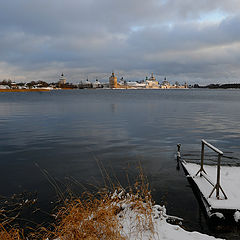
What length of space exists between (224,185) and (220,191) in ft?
2.21

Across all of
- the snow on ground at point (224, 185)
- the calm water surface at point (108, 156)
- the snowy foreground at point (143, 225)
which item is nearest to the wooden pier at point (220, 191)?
the snow on ground at point (224, 185)

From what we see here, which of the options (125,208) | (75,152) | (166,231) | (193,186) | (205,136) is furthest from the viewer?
(205,136)

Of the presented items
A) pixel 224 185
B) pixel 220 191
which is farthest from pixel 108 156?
pixel 220 191

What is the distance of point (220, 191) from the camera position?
374 inches

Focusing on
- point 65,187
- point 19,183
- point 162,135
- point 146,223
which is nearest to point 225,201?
point 146,223

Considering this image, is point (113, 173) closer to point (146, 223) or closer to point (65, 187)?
point (65, 187)

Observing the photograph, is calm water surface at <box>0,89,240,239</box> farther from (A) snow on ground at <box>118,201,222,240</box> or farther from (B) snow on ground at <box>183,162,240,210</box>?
(A) snow on ground at <box>118,201,222,240</box>

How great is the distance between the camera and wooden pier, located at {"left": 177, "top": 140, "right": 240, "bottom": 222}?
8.24m

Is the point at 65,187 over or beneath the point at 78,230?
beneath

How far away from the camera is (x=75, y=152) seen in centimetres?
1811

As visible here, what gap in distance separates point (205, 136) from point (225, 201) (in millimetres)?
16722

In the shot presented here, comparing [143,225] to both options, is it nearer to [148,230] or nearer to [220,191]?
[148,230]

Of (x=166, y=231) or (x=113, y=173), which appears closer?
(x=166, y=231)

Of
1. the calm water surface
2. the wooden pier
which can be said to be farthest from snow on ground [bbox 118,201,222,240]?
the wooden pier
